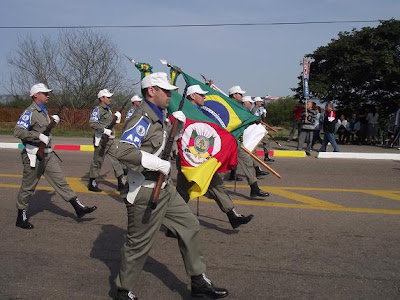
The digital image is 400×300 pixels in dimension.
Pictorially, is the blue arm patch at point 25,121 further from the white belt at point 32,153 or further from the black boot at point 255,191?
the black boot at point 255,191

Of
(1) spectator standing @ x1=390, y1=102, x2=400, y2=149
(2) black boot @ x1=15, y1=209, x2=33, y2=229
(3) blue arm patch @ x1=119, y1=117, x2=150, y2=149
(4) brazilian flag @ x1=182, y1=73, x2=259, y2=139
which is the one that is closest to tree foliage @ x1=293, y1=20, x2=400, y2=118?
(1) spectator standing @ x1=390, y1=102, x2=400, y2=149

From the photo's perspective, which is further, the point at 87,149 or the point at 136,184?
the point at 87,149

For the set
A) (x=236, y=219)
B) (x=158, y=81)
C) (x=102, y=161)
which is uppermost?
(x=158, y=81)

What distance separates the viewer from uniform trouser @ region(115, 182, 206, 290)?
12.0 ft

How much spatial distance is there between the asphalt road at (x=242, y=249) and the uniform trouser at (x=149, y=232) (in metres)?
0.36

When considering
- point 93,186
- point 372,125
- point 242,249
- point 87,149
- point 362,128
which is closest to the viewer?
point 242,249

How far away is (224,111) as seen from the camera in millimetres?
6793

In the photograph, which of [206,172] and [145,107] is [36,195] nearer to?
[206,172]

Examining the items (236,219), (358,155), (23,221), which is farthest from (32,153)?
(358,155)

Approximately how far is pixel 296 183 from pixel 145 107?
620 cm

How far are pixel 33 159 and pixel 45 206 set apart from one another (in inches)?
59.5

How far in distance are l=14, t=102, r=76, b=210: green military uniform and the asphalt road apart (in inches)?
18.0

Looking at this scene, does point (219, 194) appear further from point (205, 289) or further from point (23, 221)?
point (23, 221)

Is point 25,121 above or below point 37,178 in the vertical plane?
above
